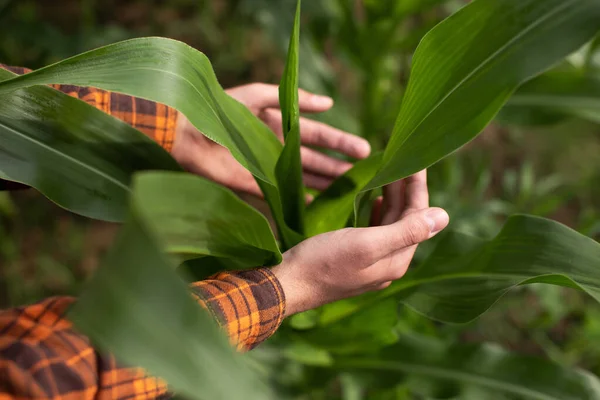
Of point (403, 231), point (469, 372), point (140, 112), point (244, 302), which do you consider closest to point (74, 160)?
point (140, 112)

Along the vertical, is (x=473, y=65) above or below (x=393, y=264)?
above

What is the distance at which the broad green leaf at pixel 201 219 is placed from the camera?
286mm

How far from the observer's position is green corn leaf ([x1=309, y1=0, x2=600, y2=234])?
407 millimetres

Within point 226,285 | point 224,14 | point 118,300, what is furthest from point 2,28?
point 118,300

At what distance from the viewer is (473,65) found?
43 centimetres

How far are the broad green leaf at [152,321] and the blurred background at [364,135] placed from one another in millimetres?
603

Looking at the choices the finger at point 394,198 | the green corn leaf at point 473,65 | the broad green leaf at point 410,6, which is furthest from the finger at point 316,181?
the broad green leaf at point 410,6

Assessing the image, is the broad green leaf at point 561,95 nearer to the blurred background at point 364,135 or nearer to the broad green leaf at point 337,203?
the blurred background at point 364,135

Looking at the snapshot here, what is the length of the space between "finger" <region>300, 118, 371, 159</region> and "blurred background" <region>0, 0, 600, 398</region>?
233 millimetres

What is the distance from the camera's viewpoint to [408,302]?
1.87 feet

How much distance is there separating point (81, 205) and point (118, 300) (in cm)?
28

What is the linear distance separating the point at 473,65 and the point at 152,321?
1.13 feet

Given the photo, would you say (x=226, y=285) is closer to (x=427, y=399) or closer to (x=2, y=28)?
(x=427, y=399)

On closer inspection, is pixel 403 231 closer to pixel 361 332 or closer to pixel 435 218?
pixel 435 218
